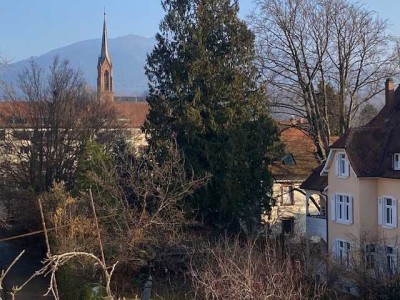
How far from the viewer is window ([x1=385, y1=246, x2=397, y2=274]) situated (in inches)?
875

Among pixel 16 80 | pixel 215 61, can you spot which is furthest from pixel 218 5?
pixel 16 80

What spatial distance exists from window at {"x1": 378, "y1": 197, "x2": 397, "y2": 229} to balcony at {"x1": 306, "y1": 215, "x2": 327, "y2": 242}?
376 centimetres

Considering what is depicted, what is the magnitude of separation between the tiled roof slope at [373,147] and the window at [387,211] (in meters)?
0.97

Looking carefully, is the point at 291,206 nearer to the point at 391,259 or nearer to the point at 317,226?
the point at 317,226

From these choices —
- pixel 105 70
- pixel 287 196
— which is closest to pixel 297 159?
pixel 287 196

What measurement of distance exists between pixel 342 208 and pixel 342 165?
67.1 inches

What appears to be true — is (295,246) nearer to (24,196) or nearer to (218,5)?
(218,5)

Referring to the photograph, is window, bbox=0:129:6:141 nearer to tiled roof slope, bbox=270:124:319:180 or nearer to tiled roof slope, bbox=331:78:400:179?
tiled roof slope, bbox=270:124:319:180

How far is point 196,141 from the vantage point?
2966 centimetres

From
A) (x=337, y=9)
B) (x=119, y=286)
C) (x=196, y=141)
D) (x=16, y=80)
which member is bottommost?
(x=119, y=286)

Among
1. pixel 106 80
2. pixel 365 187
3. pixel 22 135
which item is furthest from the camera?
pixel 106 80

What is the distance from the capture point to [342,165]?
96.1 ft

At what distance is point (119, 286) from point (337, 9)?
1828 cm

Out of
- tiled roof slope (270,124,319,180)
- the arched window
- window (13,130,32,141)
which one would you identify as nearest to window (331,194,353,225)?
tiled roof slope (270,124,319,180)
